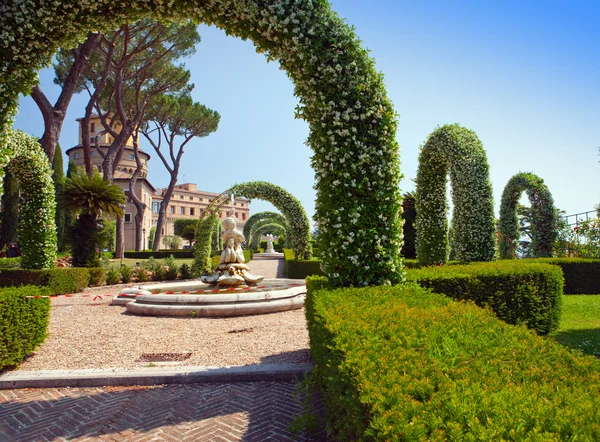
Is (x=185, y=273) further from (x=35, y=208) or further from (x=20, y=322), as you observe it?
(x=20, y=322)

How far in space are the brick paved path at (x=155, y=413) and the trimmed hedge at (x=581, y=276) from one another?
413 inches

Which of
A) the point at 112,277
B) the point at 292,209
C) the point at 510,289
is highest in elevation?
the point at 292,209

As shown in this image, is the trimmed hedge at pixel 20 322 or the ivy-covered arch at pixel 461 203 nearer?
the trimmed hedge at pixel 20 322

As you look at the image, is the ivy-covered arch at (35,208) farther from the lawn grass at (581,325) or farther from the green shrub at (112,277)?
the lawn grass at (581,325)

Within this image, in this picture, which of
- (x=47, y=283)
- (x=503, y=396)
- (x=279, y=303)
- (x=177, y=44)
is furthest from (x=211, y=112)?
(x=503, y=396)

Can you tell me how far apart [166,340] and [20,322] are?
6.96 ft

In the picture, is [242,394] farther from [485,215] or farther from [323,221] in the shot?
[485,215]

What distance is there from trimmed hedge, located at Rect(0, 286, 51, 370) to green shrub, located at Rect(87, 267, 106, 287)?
34.1 ft

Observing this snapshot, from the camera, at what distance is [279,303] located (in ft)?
30.5

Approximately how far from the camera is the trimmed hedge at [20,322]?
4.93m

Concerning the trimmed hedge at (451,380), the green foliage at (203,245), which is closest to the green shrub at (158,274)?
the green foliage at (203,245)

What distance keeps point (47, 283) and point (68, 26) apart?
10239 mm

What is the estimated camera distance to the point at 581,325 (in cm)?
722

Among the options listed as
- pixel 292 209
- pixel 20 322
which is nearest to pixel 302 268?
pixel 292 209
